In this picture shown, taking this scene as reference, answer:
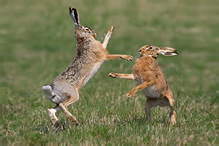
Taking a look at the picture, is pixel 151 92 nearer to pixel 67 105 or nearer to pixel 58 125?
pixel 67 105

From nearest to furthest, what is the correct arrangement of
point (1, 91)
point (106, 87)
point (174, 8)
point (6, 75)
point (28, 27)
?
1. point (106, 87)
2. point (1, 91)
3. point (6, 75)
4. point (28, 27)
5. point (174, 8)

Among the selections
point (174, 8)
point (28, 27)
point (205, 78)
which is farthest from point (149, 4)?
point (205, 78)

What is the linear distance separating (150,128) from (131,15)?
13.7m

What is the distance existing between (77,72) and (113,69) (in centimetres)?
423

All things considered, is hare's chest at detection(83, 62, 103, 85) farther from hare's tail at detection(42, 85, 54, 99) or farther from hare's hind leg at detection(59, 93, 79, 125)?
hare's tail at detection(42, 85, 54, 99)

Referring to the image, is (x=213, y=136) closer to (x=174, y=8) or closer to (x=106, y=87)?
(x=106, y=87)

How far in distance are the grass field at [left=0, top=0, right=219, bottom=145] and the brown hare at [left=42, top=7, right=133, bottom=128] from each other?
0.44 m

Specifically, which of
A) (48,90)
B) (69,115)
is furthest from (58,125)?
(48,90)

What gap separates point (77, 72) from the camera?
719 cm

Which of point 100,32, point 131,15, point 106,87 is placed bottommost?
point 106,87

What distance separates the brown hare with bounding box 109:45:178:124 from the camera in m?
6.79

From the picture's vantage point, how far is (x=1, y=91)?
10.9 metres

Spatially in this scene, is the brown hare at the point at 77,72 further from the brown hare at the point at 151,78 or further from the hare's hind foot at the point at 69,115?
the brown hare at the point at 151,78

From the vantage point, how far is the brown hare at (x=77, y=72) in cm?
674
